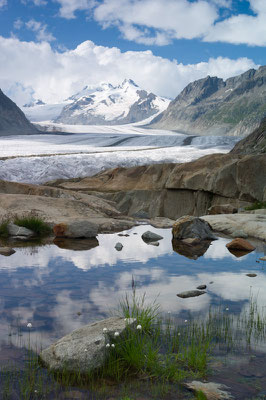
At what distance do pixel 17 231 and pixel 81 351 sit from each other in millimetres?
9943

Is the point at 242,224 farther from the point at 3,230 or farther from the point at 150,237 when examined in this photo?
the point at 3,230

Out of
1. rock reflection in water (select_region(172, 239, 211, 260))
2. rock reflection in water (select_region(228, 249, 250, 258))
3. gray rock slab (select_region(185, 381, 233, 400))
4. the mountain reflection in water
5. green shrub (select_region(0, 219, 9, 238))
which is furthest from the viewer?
green shrub (select_region(0, 219, 9, 238))

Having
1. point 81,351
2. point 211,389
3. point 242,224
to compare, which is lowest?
point 211,389

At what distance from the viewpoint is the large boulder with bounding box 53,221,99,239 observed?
14.0 metres

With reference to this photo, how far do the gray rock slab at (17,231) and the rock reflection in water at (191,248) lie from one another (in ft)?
15.0

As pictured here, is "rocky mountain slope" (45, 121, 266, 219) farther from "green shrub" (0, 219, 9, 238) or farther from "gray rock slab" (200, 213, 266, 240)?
"green shrub" (0, 219, 9, 238)

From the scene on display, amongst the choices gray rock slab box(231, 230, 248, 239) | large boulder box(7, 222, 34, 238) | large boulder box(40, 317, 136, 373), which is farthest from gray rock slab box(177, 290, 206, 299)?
large boulder box(7, 222, 34, 238)

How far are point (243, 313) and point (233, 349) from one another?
Result: 1317 mm

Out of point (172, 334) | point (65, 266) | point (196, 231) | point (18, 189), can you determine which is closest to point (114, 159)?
point (18, 189)

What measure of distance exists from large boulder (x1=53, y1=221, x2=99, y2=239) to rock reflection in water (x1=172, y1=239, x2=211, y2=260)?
2588 millimetres

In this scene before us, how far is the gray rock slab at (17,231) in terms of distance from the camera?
46.3 feet

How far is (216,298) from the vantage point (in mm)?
7355

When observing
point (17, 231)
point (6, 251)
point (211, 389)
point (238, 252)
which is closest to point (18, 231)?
point (17, 231)

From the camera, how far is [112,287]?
7977 millimetres
